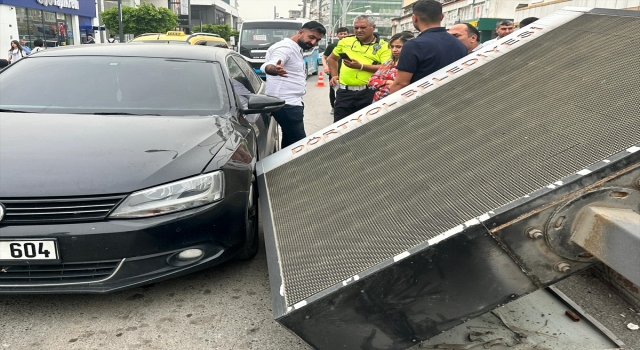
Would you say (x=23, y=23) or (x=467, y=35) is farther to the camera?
(x=23, y=23)

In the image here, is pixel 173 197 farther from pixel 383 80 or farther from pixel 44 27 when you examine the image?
pixel 44 27

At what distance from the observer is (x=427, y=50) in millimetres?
3752

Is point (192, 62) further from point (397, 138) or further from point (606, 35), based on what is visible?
point (606, 35)

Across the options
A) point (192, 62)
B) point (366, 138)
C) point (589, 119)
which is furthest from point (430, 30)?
point (589, 119)

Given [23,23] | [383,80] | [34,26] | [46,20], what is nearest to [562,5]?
[383,80]

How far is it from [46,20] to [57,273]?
3335 centimetres

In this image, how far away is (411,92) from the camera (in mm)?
3133

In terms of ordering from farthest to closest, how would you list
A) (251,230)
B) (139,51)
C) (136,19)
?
(136,19) → (139,51) → (251,230)

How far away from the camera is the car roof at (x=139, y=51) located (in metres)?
4.15

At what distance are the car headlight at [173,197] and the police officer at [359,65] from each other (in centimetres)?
316

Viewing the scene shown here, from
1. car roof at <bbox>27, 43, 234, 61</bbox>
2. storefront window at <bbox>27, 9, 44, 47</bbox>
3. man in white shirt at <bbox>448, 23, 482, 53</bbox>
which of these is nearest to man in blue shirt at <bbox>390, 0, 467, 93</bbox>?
man in white shirt at <bbox>448, 23, 482, 53</bbox>

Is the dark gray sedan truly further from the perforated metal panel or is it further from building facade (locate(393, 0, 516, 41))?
building facade (locate(393, 0, 516, 41))

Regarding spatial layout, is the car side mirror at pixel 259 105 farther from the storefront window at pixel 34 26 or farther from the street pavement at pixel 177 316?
the storefront window at pixel 34 26

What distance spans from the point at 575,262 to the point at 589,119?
0.55 metres
